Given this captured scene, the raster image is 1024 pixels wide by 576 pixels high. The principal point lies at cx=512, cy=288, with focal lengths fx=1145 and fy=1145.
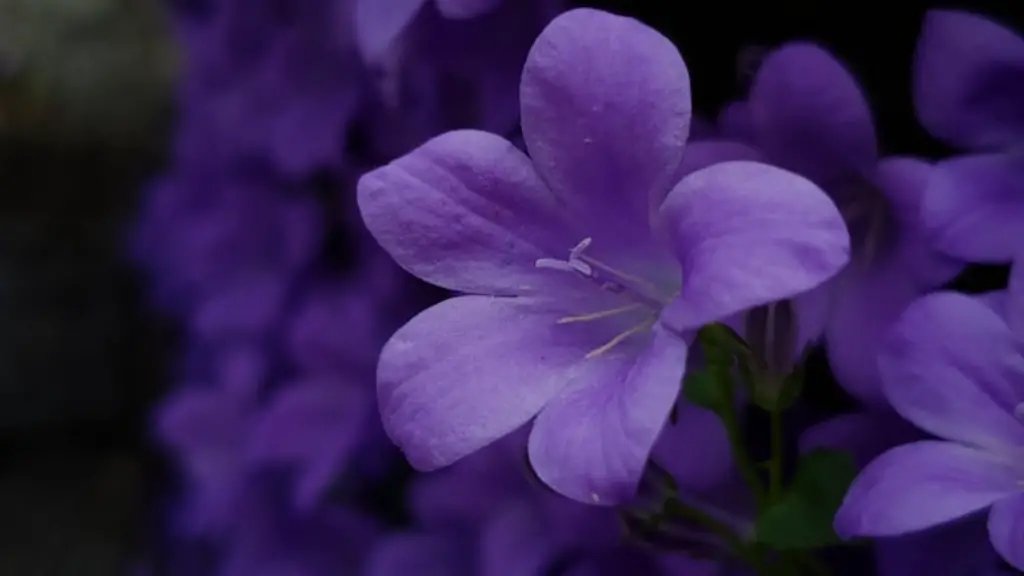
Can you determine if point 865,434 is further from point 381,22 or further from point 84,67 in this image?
point 84,67

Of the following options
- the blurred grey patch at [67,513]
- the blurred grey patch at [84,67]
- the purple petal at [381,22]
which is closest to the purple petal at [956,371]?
the purple petal at [381,22]

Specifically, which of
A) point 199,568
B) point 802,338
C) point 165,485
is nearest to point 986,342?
point 802,338

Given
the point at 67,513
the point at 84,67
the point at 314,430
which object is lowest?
the point at 67,513

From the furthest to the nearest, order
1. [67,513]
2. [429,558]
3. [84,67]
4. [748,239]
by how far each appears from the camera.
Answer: [67,513], [84,67], [429,558], [748,239]

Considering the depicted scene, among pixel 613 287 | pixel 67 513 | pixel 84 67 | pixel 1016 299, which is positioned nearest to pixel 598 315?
pixel 613 287

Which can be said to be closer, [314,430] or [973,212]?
[973,212]
